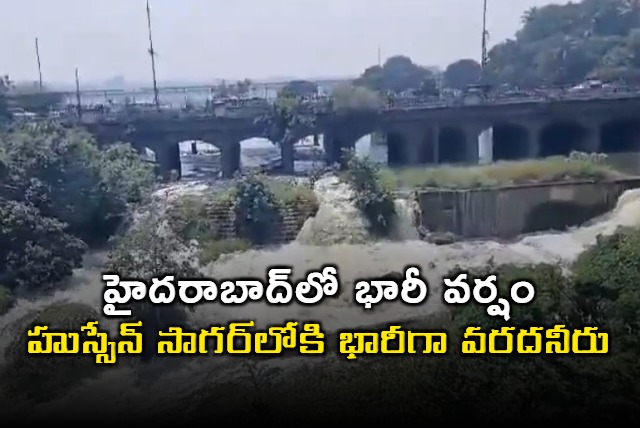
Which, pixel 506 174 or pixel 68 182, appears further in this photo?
pixel 506 174

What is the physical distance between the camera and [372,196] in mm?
14109

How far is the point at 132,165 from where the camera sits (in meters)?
16.5

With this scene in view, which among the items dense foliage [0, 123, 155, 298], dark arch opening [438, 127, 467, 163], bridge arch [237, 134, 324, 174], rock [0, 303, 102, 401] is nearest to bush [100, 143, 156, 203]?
dense foliage [0, 123, 155, 298]

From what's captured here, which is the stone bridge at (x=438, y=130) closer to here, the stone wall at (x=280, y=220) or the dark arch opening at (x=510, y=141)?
the dark arch opening at (x=510, y=141)

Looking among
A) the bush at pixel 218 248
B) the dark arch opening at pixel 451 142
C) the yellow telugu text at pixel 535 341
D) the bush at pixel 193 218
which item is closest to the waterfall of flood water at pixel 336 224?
the bush at pixel 218 248

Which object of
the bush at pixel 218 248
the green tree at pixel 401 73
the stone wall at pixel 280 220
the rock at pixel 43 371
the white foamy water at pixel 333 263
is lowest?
the rock at pixel 43 371

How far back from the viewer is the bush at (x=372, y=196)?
45.9 feet

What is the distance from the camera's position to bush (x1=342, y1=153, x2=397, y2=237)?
14.0m

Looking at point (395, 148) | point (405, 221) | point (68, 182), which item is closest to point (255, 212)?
point (405, 221)

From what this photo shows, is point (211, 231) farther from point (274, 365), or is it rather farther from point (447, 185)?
point (274, 365)

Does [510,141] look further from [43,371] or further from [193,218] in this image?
[43,371]

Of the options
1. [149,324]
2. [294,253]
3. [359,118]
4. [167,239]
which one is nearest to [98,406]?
[149,324]

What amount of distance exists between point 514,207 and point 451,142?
660 centimetres

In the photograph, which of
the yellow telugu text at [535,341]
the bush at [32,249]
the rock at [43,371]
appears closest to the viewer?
the yellow telugu text at [535,341]
